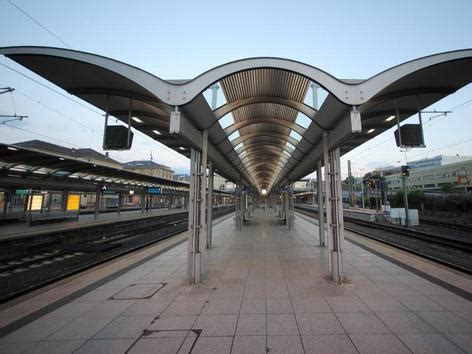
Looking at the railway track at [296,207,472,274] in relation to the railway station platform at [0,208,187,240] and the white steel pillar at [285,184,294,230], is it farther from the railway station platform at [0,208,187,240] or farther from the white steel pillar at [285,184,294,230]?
the railway station platform at [0,208,187,240]

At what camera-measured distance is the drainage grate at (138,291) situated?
4.62 metres

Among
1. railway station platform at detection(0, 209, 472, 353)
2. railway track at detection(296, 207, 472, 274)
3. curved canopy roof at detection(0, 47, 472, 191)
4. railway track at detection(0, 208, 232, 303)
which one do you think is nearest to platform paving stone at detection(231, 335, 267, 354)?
railway station platform at detection(0, 209, 472, 353)

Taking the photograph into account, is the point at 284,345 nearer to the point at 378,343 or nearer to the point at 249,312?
the point at 249,312

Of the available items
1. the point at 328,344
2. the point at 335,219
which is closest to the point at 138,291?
the point at 328,344

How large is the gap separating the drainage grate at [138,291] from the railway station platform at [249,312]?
2 centimetres

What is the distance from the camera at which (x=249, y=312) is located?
386 centimetres

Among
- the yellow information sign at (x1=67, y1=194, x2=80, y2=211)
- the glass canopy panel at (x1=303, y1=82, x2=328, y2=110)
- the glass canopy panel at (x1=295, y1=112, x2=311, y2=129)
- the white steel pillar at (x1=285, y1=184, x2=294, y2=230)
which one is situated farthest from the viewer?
the yellow information sign at (x1=67, y1=194, x2=80, y2=211)

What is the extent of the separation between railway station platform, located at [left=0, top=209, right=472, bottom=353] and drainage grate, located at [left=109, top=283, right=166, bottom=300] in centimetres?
2

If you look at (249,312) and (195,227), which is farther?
(195,227)

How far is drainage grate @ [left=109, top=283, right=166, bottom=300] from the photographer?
15.1 ft

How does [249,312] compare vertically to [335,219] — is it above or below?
below

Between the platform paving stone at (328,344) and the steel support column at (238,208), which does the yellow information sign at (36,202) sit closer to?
the steel support column at (238,208)

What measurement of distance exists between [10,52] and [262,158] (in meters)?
11.5

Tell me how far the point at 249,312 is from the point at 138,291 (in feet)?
8.89
